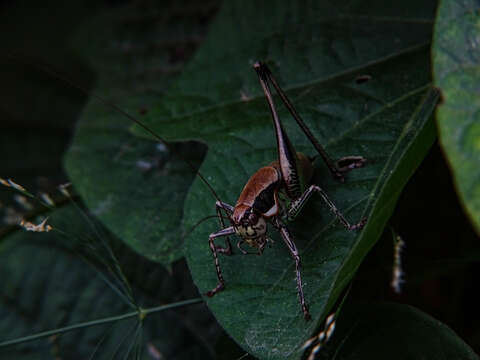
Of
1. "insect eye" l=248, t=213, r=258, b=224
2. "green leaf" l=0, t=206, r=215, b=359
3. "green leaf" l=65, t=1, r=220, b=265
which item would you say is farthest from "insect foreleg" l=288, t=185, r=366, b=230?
"green leaf" l=0, t=206, r=215, b=359

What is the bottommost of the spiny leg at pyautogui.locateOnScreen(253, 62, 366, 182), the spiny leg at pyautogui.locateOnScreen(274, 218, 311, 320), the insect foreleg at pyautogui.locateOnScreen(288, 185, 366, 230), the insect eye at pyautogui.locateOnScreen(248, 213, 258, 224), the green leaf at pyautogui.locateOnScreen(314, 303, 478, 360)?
the green leaf at pyautogui.locateOnScreen(314, 303, 478, 360)

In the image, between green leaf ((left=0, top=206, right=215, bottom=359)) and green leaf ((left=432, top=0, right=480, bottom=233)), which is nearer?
green leaf ((left=432, top=0, right=480, bottom=233))

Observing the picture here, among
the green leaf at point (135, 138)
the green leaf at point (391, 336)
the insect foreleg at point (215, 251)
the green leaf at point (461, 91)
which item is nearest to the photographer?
Result: the green leaf at point (461, 91)

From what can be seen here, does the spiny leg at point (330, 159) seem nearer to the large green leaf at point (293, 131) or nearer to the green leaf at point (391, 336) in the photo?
the large green leaf at point (293, 131)

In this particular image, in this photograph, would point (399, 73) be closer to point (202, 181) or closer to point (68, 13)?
point (202, 181)

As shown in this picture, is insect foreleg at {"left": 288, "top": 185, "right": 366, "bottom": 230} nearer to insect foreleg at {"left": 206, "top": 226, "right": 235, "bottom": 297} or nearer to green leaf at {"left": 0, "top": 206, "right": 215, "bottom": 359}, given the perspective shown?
insect foreleg at {"left": 206, "top": 226, "right": 235, "bottom": 297}

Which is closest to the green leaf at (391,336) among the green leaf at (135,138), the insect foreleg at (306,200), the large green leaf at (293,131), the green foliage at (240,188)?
the green foliage at (240,188)

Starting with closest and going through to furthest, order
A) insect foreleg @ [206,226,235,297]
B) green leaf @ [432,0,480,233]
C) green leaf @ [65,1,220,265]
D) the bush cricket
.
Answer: green leaf @ [432,0,480,233] < insect foreleg @ [206,226,235,297] < the bush cricket < green leaf @ [65,1,220,265]
